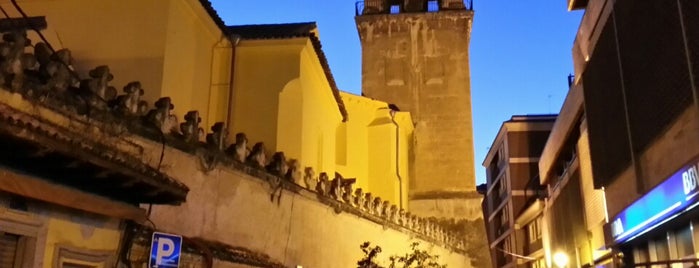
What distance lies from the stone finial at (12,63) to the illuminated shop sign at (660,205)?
24.8 feet

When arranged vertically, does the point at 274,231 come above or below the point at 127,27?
below

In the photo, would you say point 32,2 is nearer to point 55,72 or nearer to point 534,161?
point 55,72

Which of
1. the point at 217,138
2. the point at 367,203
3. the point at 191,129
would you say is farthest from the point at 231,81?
the point at 191,129

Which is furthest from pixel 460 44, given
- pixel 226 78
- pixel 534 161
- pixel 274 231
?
pixel 274 231

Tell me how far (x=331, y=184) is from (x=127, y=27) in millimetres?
5701

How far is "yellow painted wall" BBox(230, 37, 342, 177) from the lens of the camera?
1642 cm

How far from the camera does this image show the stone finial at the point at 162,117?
890cm

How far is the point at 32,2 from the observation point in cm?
1415

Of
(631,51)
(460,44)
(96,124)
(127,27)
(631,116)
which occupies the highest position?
(460,44)

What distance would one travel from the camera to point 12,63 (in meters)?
6.65

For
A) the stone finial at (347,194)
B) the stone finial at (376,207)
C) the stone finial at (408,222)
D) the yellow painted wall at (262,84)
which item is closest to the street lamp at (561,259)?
the stone finial at (408,222)

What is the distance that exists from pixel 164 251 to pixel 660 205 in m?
6.65

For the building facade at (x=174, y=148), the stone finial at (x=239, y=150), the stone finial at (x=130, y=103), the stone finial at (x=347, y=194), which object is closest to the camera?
the building facade at (x=174, y=148)

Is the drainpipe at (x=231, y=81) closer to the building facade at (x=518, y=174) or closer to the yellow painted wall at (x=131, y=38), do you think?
the yellow painted wall at (x=131, y=38)
